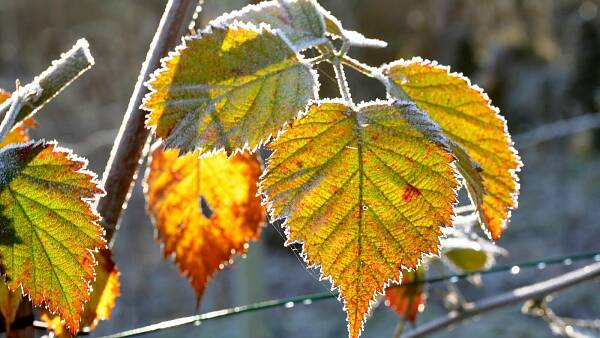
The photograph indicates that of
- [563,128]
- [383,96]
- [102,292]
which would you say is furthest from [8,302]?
[383,96]

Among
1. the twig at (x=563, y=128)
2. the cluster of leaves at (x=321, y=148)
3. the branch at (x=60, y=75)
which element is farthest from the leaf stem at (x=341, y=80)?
the twig at (x=563, y=128)

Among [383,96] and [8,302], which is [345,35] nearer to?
[8,302]

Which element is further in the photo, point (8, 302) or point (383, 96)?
point (383, 96)

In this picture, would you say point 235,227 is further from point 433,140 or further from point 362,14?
point 362,14

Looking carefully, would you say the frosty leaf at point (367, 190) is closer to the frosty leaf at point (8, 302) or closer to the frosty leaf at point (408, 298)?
the frosty leaf at point (8, 302)

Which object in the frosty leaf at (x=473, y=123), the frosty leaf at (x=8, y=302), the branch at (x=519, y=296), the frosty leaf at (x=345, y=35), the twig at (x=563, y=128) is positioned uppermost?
the twig at (x=563, y=128)

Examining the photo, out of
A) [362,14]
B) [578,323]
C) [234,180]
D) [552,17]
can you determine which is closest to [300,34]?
[234,180]
